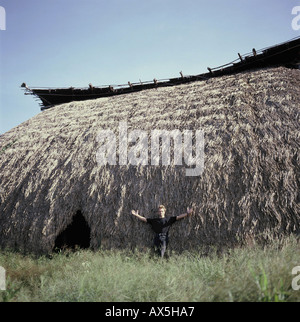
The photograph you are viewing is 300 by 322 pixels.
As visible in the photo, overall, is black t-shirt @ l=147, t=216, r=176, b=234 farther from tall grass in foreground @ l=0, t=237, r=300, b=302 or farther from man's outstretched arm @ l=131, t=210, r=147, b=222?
tall grass in foreground @ l=0, t=237, r=300, b=302

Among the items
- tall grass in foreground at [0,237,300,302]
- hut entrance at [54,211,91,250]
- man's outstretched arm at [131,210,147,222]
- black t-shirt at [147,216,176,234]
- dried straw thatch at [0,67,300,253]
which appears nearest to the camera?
tall grass in foreground at [0,237,300,302]

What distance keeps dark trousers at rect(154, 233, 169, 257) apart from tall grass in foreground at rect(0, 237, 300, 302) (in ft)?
0.63

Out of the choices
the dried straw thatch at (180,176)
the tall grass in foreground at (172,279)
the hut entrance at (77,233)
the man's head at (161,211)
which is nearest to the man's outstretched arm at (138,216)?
the dried straw thatch at (180,176)

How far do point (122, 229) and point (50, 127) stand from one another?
4616mm

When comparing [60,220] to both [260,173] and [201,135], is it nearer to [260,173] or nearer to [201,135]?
[201,135]

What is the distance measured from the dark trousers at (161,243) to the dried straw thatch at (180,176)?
0.14 m

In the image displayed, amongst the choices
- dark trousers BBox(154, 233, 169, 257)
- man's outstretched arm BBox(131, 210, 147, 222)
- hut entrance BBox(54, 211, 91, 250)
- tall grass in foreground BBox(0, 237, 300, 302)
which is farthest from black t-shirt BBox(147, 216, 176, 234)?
hut entrance BBox(54, 211, 91, 250)

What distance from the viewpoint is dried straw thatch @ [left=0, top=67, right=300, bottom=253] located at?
4086mm

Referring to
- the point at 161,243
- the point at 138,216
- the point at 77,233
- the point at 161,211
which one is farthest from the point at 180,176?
the point at 77,233

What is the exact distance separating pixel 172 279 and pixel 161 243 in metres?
1.36

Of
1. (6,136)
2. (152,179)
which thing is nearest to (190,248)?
(152,179)

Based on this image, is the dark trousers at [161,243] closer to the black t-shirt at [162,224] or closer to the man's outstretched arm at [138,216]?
the black t-shirt at [162,224]

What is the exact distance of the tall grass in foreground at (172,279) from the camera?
255cm
